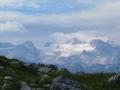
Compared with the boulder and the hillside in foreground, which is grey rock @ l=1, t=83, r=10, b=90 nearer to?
the hillside in foreground

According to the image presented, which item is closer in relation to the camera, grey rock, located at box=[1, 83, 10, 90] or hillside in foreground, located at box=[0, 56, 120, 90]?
hillside in foreground, located at box=[0, 56, 120, 90]

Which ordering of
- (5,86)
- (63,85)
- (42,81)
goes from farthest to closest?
(42,81), (5,86), (63,85)

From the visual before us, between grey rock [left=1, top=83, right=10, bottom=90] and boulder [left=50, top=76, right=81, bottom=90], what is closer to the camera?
boulder [left=50, top=76, right=81, bottom=90]

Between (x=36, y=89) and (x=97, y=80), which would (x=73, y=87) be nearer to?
(x=36, y=89)

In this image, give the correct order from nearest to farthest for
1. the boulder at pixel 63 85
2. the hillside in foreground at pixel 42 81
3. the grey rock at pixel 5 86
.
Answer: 1. the boulder at pixel 63 85
2. the hillside in foreground at pixel 42 81
3. the grey rock at pixel 5 86

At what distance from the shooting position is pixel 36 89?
2612cm

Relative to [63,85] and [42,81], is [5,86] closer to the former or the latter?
[42,81]

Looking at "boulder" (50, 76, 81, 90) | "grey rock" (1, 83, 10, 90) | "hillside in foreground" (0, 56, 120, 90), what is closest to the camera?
"boulder" (50, 76, 81, 90)

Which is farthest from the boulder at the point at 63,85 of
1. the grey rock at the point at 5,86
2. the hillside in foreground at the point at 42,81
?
the grey rock at the point at 5,86

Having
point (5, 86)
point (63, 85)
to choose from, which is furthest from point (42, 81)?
point (63, 85)

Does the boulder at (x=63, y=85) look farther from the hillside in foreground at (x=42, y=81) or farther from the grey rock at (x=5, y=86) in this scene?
the grey rock at (x=5, y=86)

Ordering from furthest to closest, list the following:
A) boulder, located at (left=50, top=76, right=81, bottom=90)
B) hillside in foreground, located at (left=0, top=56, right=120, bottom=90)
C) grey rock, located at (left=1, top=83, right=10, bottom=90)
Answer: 1. grey rock, located at (left=1, top=83, right=10, bottom=90)
2. hillside in foreground, located at (left=0, top=56, right=120, bottom=90)
3. boulder, located at (left=50, top=76, right=81, bottom=90)

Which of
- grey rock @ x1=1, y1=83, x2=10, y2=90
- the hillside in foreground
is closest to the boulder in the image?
the hillside in foreground

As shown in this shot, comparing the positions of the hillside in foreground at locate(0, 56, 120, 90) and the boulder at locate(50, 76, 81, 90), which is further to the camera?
the hillside in foreground at locate(0, 56, 120, 90)
